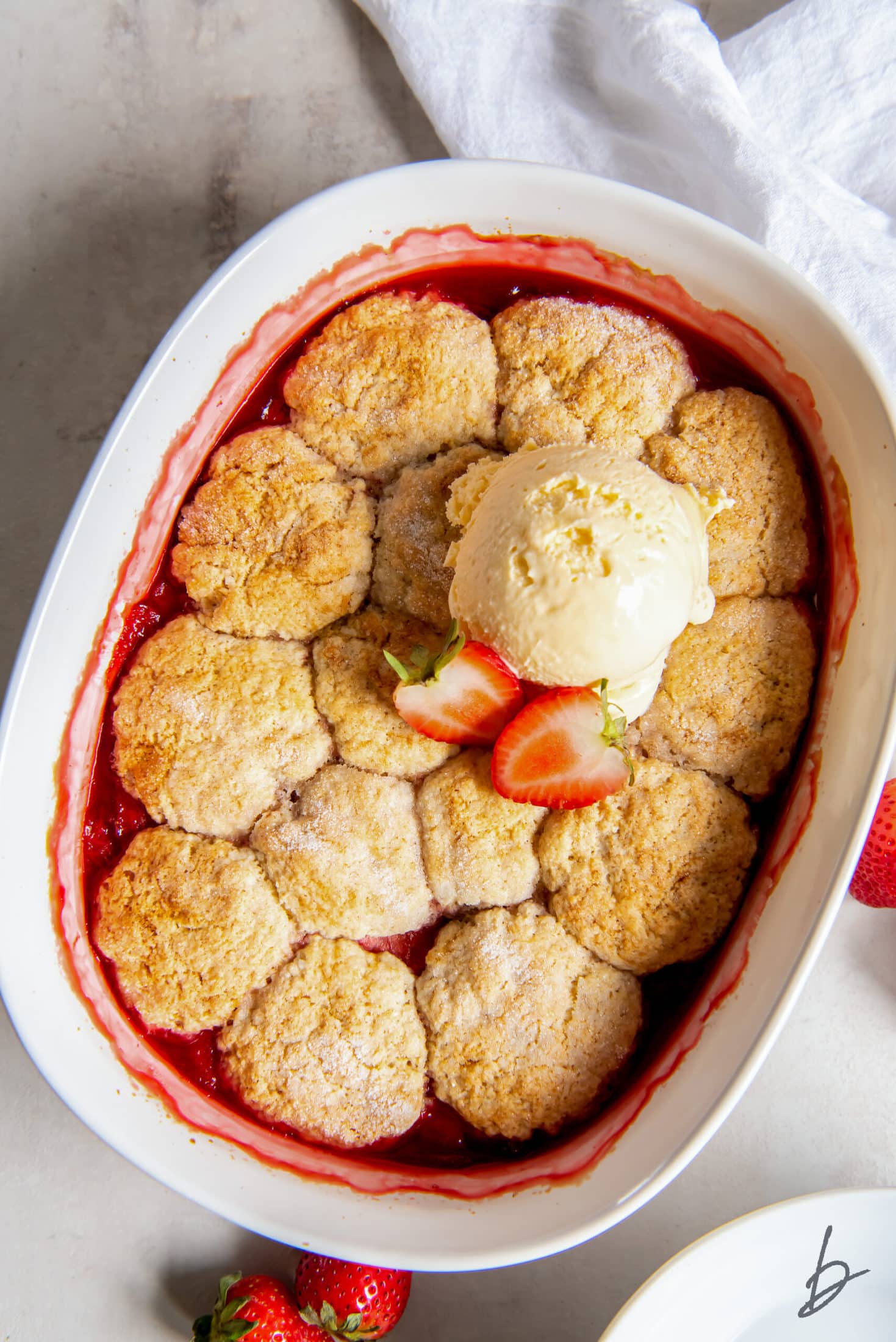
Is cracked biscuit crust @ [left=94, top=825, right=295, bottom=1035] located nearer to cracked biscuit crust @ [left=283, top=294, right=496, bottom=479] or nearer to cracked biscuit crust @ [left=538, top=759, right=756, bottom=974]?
cracked biscuit crust @ [left=538, top=759, right=756, bottom=974]

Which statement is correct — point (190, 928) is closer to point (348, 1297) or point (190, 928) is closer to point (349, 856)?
point (349, 856)

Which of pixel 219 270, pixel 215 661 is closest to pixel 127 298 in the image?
pixel 219 270

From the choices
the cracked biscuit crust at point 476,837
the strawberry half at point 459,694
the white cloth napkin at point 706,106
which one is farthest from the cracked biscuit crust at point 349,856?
the white cloth napkin at point 706,106

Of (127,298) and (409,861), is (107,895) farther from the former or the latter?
(127,298)

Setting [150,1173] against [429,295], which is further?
[429,295]

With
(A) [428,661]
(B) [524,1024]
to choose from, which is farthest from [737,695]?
(B) [524,1024]

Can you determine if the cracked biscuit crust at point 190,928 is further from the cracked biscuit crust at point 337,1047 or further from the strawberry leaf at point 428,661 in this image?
the strawberry leaf at point 428,661

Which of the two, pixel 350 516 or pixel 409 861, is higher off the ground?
pixel 350 516
